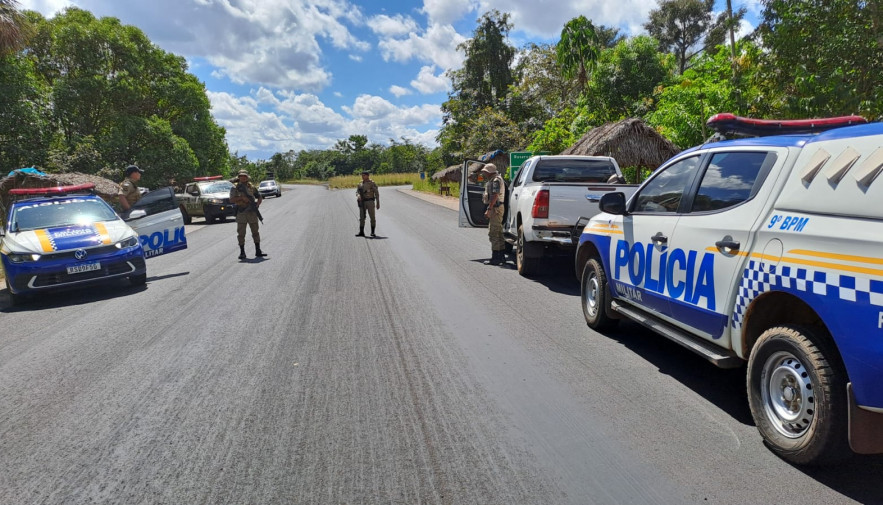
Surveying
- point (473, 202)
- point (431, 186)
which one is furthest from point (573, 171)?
point (431, 186)

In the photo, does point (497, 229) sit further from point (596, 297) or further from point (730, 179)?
point (730, 179)

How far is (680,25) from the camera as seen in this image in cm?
5191

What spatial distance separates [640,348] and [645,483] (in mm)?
2562

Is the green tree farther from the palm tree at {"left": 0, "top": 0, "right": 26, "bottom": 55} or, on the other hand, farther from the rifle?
the palm tree at {"left": 0, "top": 0, "right": 26, "bottom": 55}

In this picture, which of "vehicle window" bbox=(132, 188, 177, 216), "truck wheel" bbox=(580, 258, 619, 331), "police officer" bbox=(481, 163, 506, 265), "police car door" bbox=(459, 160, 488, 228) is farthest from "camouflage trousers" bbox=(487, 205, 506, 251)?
"vehicle window" bbox=(132, 188, 177, 216)

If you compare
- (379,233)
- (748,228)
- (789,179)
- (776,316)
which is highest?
(789,179)

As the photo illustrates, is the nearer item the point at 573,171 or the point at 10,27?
the point at 573,171

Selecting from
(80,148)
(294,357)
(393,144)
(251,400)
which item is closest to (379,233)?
(294,357)

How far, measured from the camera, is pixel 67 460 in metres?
3.37

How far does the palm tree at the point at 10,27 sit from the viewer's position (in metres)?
16.5

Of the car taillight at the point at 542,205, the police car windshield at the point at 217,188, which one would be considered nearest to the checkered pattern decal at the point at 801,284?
the car taillight at the point at 542,205

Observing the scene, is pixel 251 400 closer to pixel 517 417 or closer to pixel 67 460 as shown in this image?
pixel 67 460

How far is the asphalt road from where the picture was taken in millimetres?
3037

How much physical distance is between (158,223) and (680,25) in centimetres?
5335
